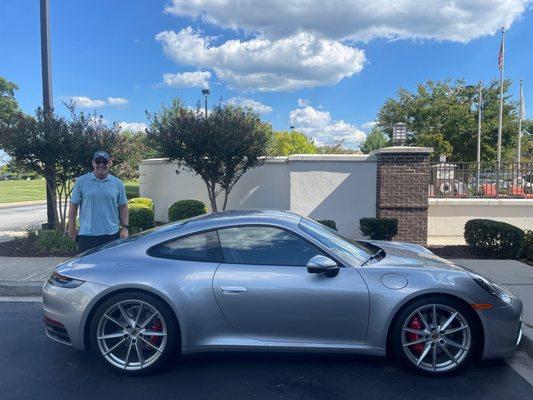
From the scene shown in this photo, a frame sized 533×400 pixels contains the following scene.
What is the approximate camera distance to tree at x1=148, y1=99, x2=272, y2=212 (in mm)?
9625

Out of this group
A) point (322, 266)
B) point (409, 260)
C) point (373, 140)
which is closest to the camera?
point (322, 266)

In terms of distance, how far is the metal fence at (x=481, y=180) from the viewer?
11047 mm

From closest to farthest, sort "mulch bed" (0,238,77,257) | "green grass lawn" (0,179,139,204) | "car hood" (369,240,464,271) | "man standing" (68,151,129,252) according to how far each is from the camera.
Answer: "car hood" (369,240,464,271)
"man standing" (68,151,129,252)
"mulch bed" (0,238,77,257)
"green grass lawn" (0,179,139,204)

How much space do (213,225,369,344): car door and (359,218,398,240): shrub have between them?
17.9 feet

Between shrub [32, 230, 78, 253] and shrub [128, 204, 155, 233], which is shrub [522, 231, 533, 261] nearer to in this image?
shrub [128, 204, 155, 233]

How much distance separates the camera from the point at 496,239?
802 centimetres

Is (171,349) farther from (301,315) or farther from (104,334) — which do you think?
(301,315)

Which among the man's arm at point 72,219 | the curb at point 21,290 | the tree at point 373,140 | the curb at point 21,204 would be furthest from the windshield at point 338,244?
the tree at point 373,140

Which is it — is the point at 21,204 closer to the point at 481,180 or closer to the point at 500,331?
the point at 481,180

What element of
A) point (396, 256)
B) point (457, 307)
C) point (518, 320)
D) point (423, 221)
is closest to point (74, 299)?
point (396, 256)

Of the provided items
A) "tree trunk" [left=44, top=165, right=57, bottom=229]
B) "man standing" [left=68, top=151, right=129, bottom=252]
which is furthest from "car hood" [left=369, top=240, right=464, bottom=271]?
"tree trunk" [left=44, top=165, right=57, bottom=229]

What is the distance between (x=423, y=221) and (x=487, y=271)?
2514mm

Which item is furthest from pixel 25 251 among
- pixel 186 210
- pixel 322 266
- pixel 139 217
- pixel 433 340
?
pixel 433 340

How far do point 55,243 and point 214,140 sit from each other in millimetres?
3682
